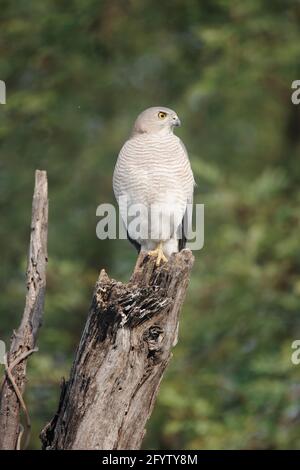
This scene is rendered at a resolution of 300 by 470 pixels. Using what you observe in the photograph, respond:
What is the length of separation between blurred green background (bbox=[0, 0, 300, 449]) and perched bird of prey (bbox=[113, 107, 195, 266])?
282cm

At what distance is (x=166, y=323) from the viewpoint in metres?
4.07

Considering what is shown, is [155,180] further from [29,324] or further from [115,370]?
[115,370]

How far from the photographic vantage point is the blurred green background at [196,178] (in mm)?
9250

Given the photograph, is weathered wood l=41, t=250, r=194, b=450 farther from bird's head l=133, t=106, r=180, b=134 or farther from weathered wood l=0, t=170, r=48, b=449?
bird's head l=133, t=106, r=180, b=134

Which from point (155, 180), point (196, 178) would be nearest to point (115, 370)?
point (155, 180)

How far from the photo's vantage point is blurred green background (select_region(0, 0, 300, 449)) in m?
9.25

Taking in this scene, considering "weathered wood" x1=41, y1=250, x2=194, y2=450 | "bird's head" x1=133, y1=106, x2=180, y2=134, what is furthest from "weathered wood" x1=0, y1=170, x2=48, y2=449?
"bird's head" x1=133, y1=106, x2=180, y2=134

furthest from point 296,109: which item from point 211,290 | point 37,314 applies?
point 37,314

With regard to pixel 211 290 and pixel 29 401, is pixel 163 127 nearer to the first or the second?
pixel 211 290

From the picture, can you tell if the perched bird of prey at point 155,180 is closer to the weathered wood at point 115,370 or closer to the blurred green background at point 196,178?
the weathered wood at point 115,370

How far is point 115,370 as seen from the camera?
12.9 feet

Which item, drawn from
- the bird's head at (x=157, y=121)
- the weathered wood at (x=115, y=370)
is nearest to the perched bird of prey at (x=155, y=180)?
the bird's head at (x=157, y=121)
